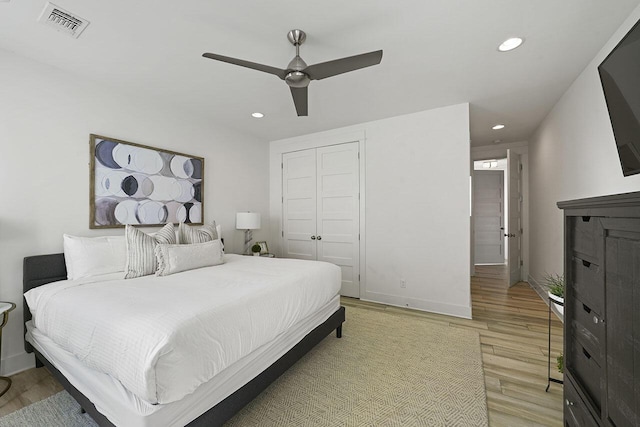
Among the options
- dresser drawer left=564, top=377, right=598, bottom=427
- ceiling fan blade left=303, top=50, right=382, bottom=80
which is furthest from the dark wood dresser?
ceiling fan blade left=303, top=50, right=382, bottom=80

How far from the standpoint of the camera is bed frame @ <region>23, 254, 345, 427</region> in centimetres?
142

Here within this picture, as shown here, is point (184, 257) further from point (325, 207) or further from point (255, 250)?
point (325, 207)

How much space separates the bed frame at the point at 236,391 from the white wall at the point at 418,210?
1.33 meters

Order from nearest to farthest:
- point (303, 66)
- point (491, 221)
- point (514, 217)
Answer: point (303, 66) → point (514, 217) → point (491, 221)

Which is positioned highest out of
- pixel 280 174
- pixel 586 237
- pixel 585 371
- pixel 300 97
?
pixel 300 97

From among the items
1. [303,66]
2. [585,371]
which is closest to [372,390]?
[585,371]

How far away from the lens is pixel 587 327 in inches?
44.1

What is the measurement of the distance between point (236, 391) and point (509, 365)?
2.21 meters

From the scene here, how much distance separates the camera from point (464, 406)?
1.75 meters

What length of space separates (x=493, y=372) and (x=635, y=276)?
5.85 ft

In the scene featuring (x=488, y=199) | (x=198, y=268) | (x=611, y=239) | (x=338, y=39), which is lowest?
(x=198, y=268)

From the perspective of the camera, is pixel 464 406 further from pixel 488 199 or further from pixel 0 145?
pixel 488 199

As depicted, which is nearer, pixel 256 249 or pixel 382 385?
pixel 382 385

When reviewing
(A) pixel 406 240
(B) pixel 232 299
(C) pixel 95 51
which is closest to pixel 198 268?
(B) pixel 232 299
